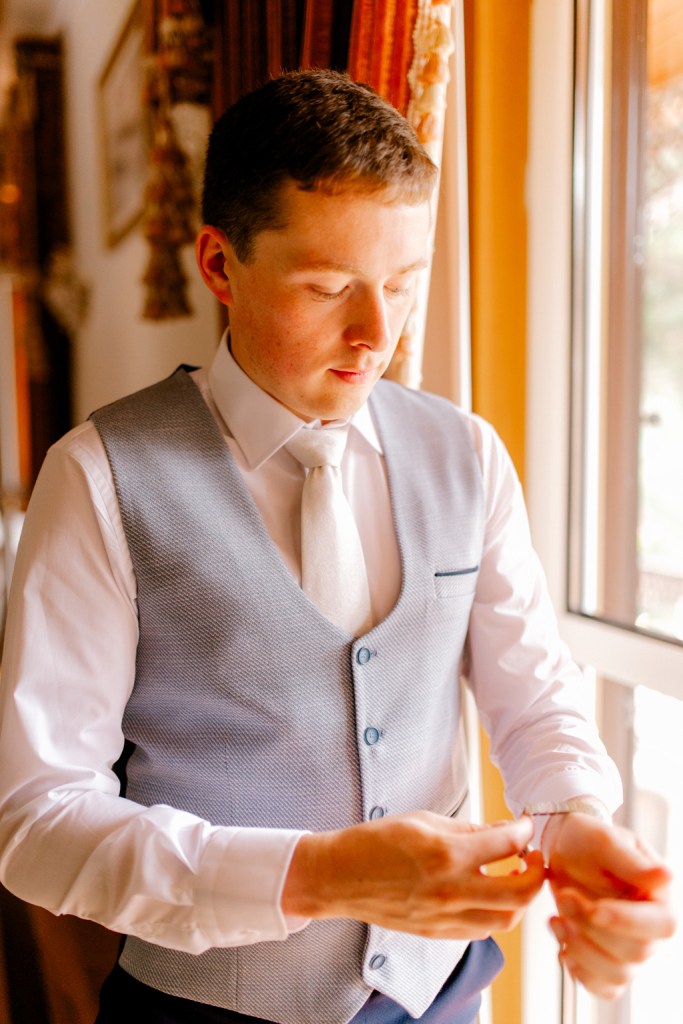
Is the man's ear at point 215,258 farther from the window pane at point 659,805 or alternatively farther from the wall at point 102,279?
the wall at point 102,279

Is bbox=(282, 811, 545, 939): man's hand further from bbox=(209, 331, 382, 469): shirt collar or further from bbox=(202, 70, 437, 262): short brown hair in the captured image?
bbox=(202, 70, 437, 262): short brown hair

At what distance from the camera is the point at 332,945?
105cm

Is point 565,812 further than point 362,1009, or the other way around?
point 362,1009

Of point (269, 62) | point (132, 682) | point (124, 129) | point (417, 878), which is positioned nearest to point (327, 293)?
point (132, 682)

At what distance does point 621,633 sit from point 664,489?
11.0 inches

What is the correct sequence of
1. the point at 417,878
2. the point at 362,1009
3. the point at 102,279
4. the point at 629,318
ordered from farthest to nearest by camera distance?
the point at 102,279
the point at 629,318
the point at 362,1009
the point at 417,878

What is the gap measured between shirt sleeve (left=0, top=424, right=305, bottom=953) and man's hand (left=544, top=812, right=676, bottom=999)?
0.89 ft

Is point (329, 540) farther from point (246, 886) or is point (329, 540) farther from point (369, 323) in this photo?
point (246, 886)

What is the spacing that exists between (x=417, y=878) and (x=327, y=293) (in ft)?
2.05

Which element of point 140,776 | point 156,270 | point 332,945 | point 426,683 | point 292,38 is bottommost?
point 332,945

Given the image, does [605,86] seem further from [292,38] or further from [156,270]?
[156,270]

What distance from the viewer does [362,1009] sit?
1.07 meters

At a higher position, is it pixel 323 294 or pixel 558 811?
pixel 323 294

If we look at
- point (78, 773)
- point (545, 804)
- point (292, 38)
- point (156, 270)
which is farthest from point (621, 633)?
point (156, 270)
